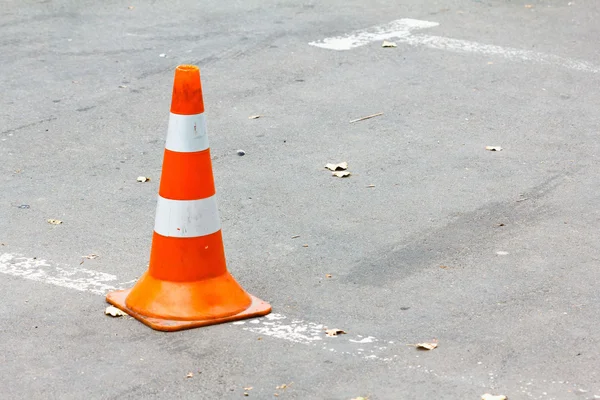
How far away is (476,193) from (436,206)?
1.27 ft

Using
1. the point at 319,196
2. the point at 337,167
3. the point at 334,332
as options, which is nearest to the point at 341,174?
the point at 337,167

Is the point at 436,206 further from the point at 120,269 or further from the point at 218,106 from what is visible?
the point at 218,106

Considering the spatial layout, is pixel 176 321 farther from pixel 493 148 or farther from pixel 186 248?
pixel 493 148

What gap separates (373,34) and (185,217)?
21.1ft

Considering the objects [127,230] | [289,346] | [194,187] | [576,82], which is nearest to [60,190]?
[127,230]

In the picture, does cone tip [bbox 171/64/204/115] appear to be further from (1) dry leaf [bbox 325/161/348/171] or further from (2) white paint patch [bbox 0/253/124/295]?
(1) dry leaf [bbox 325/161/348/171]

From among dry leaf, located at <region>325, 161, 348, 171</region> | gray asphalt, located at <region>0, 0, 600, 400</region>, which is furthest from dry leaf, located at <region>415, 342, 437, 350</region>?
dry leaf, located at <region>325, 161, 348, 171</region>

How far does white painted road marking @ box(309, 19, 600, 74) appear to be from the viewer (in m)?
10.3

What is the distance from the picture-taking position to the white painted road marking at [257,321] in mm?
4883

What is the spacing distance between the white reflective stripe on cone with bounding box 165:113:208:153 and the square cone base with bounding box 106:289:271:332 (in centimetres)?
82

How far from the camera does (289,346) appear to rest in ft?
16.0

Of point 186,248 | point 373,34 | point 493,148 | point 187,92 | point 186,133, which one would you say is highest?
point 187,92

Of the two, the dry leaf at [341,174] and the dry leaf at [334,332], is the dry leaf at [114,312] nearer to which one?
the dry leaf at [334,332]

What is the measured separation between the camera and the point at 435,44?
10.9m
